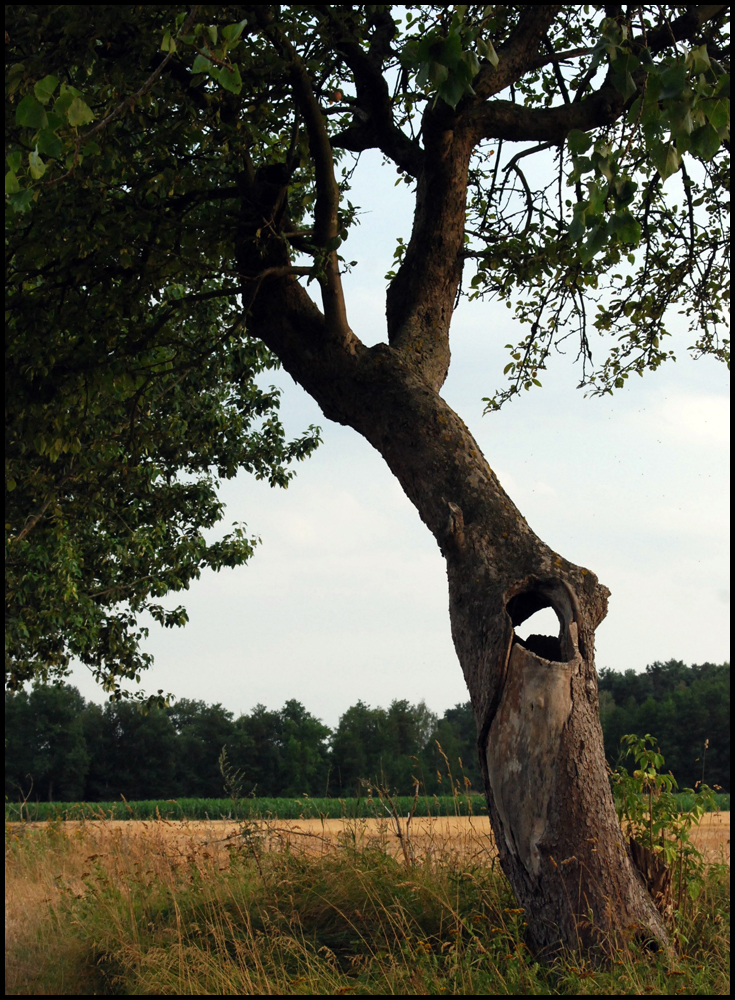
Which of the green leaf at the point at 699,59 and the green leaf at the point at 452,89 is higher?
the green leaf at the point at 699,59

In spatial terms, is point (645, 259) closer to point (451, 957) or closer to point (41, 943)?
point (451, 957)

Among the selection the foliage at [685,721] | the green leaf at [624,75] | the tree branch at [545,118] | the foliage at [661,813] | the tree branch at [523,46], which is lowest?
the foliage at [685,721]

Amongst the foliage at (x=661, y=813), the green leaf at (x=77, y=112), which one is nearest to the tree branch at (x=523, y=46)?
the green leaf at (x=77, y=112)

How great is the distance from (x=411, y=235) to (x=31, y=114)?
456 centimetres

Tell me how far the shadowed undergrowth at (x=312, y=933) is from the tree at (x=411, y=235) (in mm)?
442

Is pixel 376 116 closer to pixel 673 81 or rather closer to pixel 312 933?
pixel 673 81

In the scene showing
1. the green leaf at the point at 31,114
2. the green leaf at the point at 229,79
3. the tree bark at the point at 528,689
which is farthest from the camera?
the tree bark at the point at 528,689

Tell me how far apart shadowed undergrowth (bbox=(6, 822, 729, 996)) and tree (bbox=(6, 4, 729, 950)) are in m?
0.44

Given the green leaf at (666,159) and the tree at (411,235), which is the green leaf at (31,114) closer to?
the tree at (411,235)

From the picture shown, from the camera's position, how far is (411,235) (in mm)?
7668

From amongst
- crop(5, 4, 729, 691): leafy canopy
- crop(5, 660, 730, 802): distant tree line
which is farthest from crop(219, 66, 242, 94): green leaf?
crop(5, 660, 730, 802): distant tree line

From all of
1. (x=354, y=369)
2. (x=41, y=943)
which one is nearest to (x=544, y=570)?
(x=354, y=369)

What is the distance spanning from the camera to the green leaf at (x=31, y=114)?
3.58 metres

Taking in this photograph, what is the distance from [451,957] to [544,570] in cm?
245
